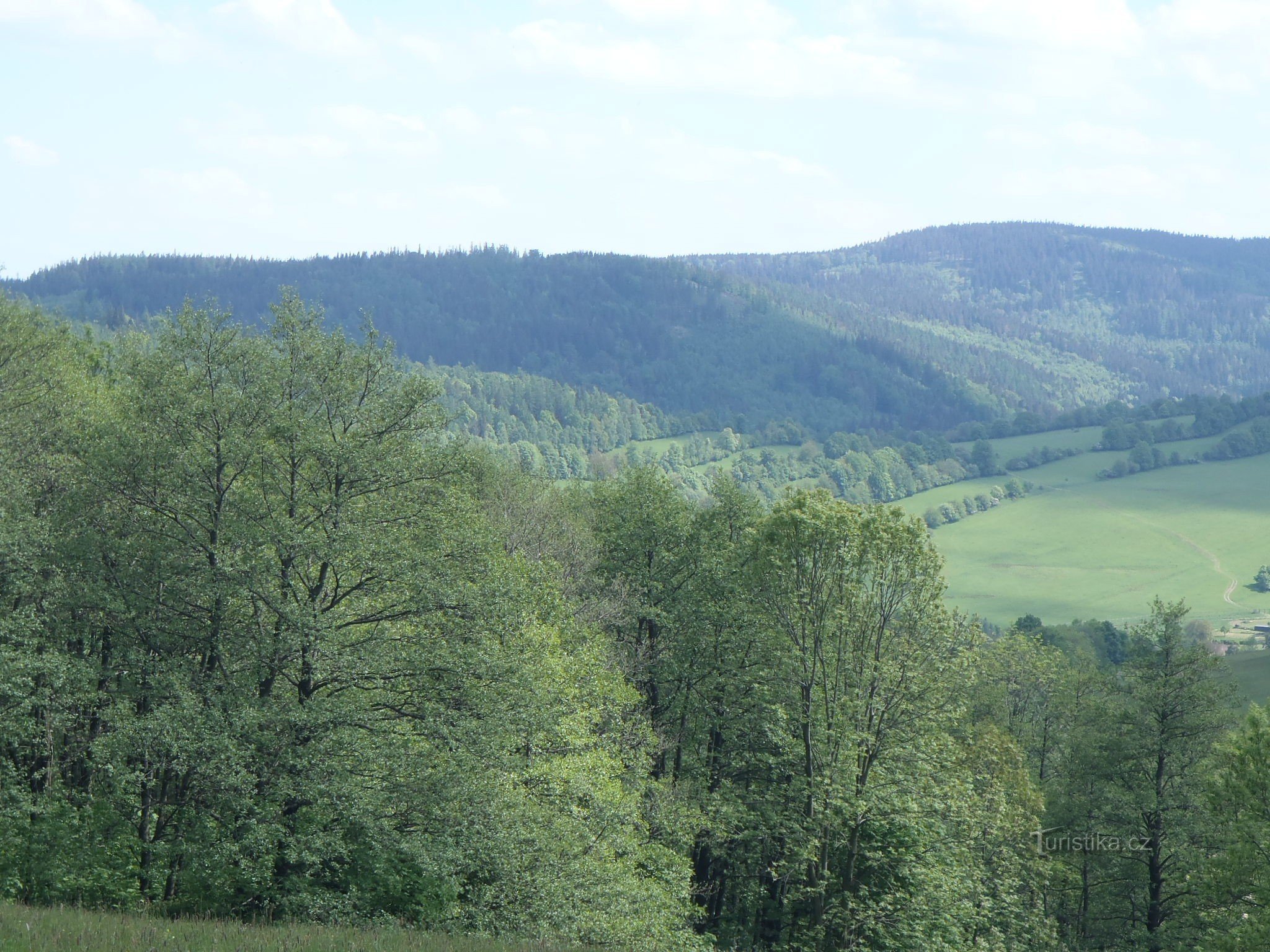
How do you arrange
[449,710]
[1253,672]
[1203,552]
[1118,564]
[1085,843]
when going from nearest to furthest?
[449,710]
[1085,843]
[1253,672]
[1118,564]
[1203,552]

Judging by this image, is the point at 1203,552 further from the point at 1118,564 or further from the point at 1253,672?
the point at 1253,672

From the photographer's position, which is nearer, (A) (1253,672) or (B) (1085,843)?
(B) (1085,843)

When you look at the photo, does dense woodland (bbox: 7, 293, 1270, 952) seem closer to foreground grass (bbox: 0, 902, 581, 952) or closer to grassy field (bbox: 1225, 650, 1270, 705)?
foreground grass (bbox: 0, 902, 581, 952)

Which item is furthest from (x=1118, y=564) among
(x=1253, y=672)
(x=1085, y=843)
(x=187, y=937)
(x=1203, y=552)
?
(x=187, y=937)

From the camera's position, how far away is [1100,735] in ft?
137

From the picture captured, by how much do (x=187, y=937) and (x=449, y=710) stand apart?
10.5 m

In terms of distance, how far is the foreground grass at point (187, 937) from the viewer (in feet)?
47.8

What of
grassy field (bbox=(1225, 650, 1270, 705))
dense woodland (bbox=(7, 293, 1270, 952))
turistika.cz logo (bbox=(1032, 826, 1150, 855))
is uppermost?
dense woodland (bbox=(7, 293, 1270, 952))

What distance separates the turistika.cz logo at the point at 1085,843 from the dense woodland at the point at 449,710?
18 cm

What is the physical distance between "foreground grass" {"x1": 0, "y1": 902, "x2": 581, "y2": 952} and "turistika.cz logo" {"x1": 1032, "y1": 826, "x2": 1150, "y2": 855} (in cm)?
3011

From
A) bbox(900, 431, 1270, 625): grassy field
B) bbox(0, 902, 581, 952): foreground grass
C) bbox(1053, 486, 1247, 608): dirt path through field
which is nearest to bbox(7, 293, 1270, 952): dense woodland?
bbox(0, 902, 581, 952): foreground grass

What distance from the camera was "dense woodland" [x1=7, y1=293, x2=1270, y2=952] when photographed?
24391mm

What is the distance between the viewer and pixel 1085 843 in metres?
42.7

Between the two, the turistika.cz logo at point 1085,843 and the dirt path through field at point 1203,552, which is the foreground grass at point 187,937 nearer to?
the turistika.cz logo at point 1085,843
